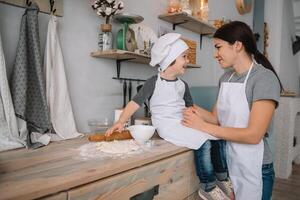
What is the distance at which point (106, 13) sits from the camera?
61.7 inches

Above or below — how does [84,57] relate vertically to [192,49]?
below

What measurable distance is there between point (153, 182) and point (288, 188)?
2.38 m

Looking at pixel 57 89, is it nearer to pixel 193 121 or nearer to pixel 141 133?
pixel 141 133

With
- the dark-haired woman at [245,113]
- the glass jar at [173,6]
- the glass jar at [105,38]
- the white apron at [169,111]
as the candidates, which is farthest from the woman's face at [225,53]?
the glass jar at [173,6]

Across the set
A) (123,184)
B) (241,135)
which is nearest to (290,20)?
(241,135)

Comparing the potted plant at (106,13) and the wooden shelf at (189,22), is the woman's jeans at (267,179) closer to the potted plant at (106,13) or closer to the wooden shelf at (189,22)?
the potted plant at (106,13)

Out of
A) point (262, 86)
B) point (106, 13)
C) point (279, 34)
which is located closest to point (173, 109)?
point (262, 86)

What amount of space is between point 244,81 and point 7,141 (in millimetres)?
1149

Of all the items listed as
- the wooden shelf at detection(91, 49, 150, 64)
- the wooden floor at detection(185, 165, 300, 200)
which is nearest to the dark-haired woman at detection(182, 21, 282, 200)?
the wooden shelf at detection(91, 49, 150, 64)

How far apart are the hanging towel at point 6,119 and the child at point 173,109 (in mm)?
447

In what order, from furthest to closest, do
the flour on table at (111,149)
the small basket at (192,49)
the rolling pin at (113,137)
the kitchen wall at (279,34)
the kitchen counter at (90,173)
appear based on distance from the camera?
the kitchen wall at (279,34), the small basket at (192,49), the rolling pin at (113,137), the flour on table at (111,149), the kitchen counter at (90,173)

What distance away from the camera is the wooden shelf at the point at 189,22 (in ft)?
6.92

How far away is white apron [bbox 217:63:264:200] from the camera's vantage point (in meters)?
1.34

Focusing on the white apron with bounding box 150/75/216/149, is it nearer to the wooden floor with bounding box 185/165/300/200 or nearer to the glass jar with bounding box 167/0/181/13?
the glass jar with bounding box 167/0/181/13
